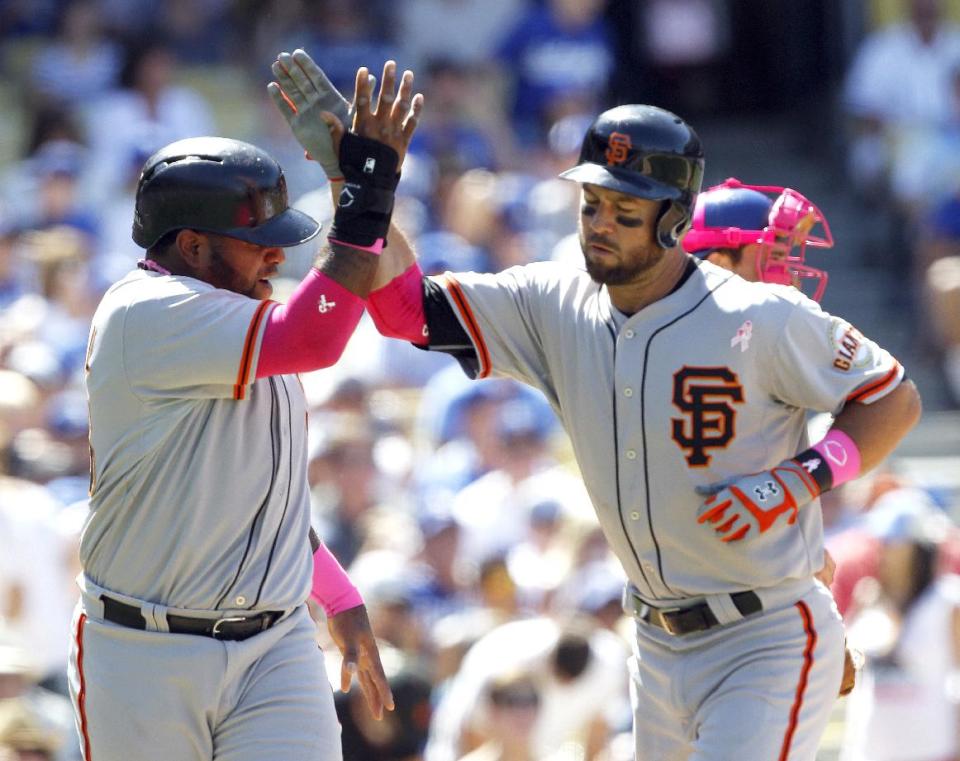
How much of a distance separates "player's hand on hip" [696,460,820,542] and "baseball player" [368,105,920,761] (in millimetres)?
27

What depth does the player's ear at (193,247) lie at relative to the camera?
392 centimetres

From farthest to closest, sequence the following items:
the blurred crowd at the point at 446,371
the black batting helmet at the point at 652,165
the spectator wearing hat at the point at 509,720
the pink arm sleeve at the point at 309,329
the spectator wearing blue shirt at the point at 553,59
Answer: the spectator wearing blue shirt at the point at 553,59 → the blurred crowd at the point at 446,371 → the spectator wearing hat at the point at 509,720 → the black batting helmet at the point at 652,165 → the pink arm sleeve at the point at 309,329

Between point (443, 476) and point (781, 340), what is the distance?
4500mm

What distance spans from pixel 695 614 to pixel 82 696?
1.45 m

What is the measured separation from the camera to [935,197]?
11.0 meters

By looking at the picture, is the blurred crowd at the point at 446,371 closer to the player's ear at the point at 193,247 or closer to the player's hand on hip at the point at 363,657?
the player's hand on hip at the point at 363,657

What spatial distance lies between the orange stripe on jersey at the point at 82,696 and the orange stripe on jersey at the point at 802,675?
5.24 feet

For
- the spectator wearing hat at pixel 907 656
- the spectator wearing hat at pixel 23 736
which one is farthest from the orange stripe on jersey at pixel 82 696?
the spectator wearing hat at pixel 907 656

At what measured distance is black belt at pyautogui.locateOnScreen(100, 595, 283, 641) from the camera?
3.86m

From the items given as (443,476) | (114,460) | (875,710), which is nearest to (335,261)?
(114,460)

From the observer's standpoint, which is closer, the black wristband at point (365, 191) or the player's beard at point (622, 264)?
the black wristband at point (365, 191)

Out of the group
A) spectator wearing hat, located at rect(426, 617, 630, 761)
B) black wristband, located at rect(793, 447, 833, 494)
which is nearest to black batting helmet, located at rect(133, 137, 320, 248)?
black wristband, located at rect(793, 447, 833, 494)

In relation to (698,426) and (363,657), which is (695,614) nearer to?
(698,426)

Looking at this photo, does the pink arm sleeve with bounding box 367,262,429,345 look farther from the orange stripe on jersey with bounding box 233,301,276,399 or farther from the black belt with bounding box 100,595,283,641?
the black belt with bounding box 100,595,283,641
